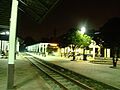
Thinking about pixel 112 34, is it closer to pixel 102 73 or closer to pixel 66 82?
pixel 102 73

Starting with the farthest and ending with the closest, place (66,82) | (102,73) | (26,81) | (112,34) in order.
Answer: (112,34)
(102,73)
(66,82)
(26,81)

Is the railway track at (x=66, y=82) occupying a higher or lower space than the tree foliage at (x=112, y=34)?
lower

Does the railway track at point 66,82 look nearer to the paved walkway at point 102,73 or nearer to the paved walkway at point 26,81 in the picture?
the paved walkway at point 26,81

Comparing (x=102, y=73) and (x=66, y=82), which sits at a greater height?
(x=102, y=73)

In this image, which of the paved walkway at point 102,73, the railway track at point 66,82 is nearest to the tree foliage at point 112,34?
the paved walkway at point 102,73

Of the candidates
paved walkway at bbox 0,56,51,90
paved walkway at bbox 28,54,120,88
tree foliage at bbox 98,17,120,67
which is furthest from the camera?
tree foliage at bbox 98,17,120,67

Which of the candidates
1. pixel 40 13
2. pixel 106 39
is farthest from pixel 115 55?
pixel 40 13

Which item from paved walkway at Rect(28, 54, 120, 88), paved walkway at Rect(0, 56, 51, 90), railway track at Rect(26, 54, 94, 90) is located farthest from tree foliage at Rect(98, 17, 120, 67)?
paved walkway at Rect(0, 56, 51, 90)

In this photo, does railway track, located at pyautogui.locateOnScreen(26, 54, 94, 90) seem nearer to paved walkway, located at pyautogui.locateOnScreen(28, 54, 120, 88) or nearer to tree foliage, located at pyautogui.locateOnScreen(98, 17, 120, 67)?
paved walkway, located at pyautogui.locateOnScreen(28, 54, 120, 88)

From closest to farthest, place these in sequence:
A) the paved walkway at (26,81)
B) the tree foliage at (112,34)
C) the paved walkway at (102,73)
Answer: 1. the paved walkway at (26,81)
2. the paved walkway at (102,73)
3. the tree foliage at (112,34)

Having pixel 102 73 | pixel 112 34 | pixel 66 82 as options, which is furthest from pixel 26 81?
pixel 112 34


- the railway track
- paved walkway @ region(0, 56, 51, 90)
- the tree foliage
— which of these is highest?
the tree foliage

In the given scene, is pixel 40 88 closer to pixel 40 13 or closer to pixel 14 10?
pixel 14 10

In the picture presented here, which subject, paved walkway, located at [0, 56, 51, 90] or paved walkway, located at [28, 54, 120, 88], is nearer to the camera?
paved walkway, located at [0, 56, 51, 90]
